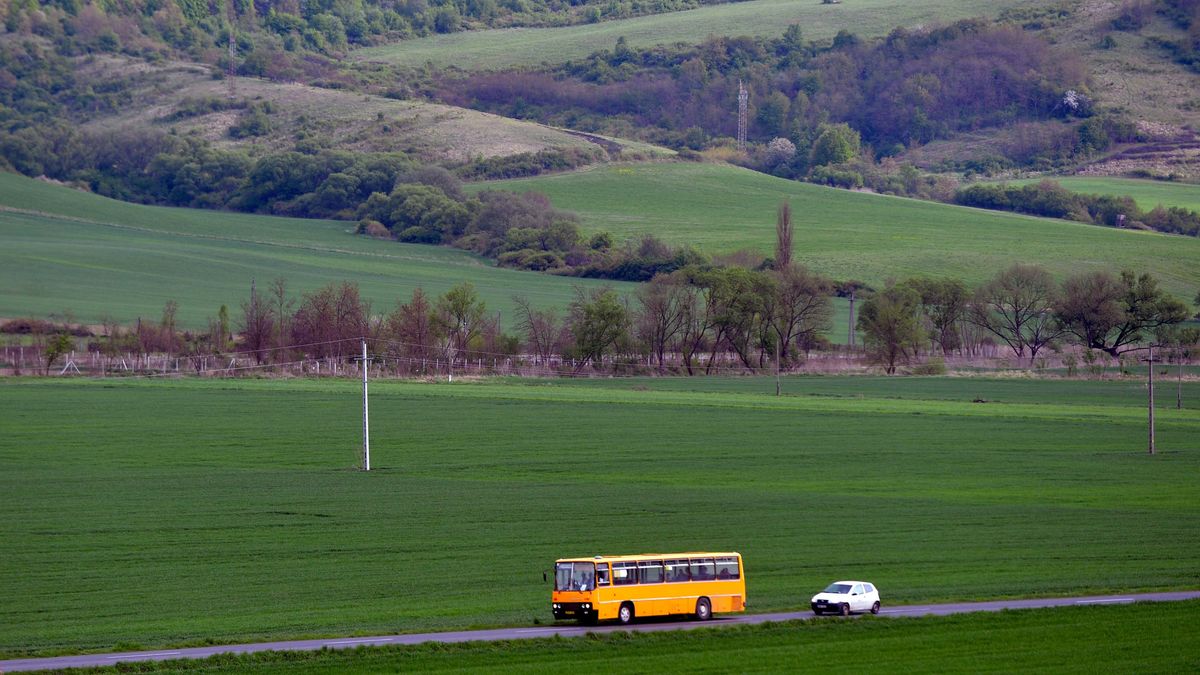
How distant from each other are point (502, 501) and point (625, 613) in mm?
16314

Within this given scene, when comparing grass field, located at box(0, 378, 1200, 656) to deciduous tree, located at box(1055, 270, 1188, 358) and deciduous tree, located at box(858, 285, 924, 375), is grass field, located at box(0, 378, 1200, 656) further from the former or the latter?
deciduous tree, located at box(1055, 270, 1188, 358)

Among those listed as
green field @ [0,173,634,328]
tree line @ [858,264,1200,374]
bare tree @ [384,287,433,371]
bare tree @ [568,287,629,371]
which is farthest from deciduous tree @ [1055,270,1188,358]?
bare tree @ [384,287,433,371]

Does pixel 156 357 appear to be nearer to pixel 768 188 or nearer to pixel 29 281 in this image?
pixel 29 281

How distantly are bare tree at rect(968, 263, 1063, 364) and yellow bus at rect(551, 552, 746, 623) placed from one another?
302 feet

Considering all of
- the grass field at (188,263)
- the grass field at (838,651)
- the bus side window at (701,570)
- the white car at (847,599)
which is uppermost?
the grass field at (188,263)

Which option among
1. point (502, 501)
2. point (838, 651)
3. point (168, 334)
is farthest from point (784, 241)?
point (838, 651)

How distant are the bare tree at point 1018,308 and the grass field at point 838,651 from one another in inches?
3656

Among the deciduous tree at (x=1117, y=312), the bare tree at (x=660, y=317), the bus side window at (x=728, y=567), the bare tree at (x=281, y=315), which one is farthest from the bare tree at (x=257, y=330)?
the bus side window at (x=728, y=567)

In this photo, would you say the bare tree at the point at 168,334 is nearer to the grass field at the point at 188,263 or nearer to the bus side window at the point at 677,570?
the grass field at the point at 188,263

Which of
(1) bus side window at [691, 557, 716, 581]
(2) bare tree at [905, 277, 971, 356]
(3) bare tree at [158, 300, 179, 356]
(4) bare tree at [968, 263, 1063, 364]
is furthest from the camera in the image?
(2) bare tree at [905, 277, 971, 356]

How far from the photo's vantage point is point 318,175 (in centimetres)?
19412

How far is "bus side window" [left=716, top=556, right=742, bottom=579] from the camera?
33219 mm

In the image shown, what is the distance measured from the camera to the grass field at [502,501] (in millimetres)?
34594

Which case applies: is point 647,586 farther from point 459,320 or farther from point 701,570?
point 459,320
